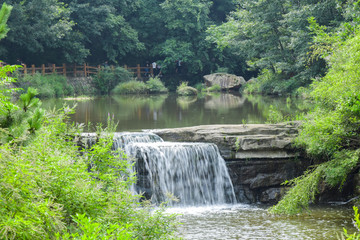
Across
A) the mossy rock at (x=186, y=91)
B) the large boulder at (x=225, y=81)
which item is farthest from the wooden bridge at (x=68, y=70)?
the mossy rock at (x=186, y=91)

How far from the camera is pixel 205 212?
11078 mm

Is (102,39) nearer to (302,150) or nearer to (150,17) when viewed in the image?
(150,17)

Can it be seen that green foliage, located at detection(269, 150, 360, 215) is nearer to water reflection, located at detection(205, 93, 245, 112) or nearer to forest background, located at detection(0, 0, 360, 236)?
forest background, located at detection(0, 0, 360, 236)

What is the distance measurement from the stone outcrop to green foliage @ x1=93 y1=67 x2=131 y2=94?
27741 mm

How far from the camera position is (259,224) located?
9.63 m

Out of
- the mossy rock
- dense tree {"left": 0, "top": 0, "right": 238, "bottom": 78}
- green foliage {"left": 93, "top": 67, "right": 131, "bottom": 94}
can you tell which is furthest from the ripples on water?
green foliage {"left": 93, "top": 67, "right": 131, "bottom": 94}

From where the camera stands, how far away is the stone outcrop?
1237 centimetres

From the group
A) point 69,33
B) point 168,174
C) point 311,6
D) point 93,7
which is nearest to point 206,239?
point 168,174

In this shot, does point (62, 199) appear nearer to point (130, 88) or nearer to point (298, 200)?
point (298, 200)

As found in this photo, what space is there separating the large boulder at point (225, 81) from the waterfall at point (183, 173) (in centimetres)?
2910

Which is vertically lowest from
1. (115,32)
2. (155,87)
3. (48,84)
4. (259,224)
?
(259,224)

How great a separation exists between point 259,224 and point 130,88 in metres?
30.3

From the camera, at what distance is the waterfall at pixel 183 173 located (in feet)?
40.0

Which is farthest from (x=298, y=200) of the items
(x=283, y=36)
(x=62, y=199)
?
(x=283, y=36)
